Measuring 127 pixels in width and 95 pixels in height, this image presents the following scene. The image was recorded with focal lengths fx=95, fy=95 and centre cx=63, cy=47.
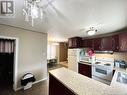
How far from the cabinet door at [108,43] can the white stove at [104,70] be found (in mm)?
515

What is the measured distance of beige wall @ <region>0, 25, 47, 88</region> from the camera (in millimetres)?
3370

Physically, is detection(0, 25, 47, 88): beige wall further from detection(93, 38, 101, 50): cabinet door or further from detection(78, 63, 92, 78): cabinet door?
detection(93, 38, 101, 50): cabinet door

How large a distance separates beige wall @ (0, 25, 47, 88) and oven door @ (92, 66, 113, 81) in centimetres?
230

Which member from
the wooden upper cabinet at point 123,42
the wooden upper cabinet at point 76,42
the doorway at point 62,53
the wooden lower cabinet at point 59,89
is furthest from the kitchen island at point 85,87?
the doorway at point 62,53

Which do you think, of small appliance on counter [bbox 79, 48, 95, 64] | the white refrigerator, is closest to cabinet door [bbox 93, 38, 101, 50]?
small appliance on counter [bbox 79, 48, 95, 64]

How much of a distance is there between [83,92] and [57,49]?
8.46 m

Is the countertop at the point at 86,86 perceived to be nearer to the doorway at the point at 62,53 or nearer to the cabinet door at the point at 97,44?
the cabinet door at the point at 97,44

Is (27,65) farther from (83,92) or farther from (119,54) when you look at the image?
(119,54)

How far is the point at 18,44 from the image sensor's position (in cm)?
341

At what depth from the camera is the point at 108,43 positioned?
3.84 m

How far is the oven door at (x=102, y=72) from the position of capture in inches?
133

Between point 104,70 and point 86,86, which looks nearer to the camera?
point 86,86

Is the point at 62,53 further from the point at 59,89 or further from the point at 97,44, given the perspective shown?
the point at 59,89

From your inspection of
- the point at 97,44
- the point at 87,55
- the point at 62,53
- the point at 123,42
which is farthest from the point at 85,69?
the point at 62,53
